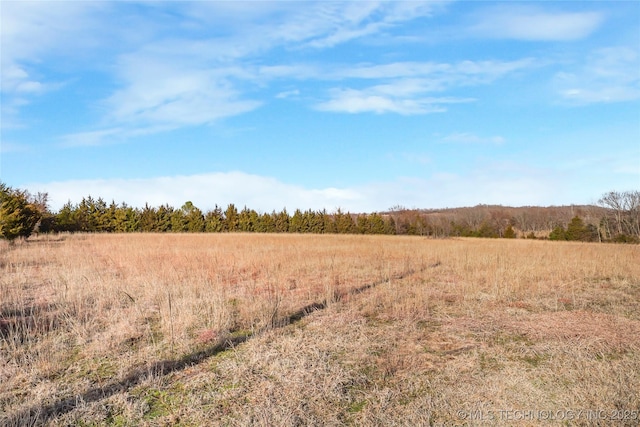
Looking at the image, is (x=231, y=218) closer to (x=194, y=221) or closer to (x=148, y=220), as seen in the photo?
(x=194, y=221)

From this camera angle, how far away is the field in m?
2.77

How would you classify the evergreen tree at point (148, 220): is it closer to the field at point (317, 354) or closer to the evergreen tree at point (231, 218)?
the evergreen tree at point (231, 218)

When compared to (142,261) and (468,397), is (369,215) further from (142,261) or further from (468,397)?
(468,397)

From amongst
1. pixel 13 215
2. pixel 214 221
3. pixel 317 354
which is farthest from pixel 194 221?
pixel 317 354

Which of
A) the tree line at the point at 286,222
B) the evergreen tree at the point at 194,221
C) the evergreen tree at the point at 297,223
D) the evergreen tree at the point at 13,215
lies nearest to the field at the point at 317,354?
the evergreen tree at the point at 13,215

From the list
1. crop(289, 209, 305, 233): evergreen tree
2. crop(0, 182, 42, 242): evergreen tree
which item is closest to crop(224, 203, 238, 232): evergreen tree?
crop(289, 209, 305, 233): evergreen tree

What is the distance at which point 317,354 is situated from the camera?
151 inches

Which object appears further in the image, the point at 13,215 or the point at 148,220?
the point at 148,220

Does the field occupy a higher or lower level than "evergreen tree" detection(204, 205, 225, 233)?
lower

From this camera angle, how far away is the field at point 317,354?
2.77m

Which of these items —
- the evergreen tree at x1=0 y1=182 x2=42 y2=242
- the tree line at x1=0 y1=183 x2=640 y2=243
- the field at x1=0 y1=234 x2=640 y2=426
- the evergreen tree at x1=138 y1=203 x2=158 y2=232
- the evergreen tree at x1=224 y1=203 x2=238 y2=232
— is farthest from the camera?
the evergreen tree at x1=224 y1=203 x2=238 y2=232

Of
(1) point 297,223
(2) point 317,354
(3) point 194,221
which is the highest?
(3) point 194,221

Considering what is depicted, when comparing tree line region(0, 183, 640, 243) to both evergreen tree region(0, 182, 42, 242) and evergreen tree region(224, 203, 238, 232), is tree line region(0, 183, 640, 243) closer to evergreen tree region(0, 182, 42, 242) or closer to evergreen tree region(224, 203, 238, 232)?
evergreen tree region(224, 203, 238, 232)

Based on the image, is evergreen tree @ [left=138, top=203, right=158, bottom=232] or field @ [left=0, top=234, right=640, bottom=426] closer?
field @ [left=0, top=234, right=640, bottom=426]
